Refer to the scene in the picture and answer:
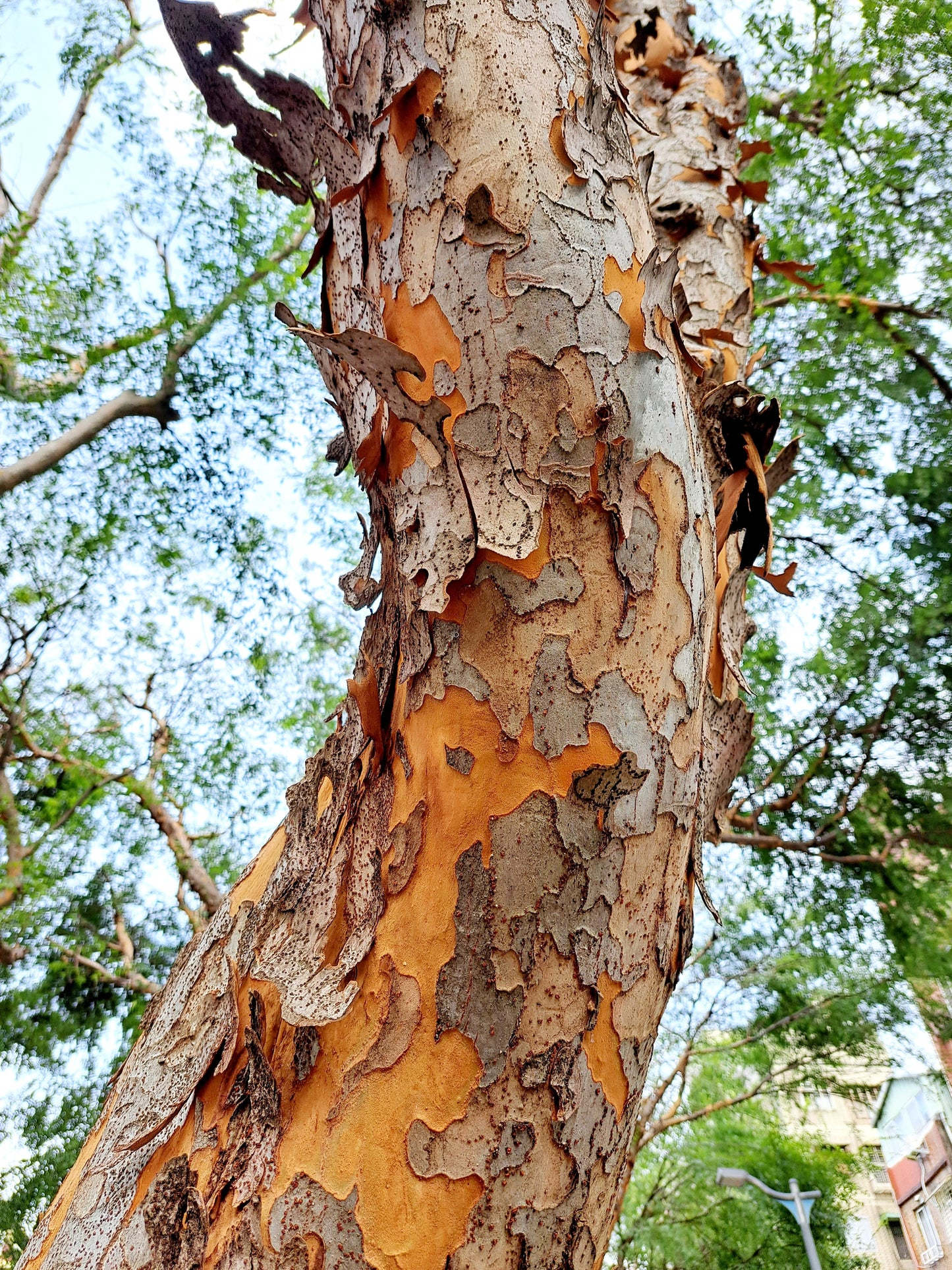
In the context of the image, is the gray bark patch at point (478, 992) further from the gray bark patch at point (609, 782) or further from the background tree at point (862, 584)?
the background tree at point (862, 584)

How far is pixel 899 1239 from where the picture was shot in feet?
49.1

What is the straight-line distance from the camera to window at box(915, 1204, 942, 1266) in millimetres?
12141

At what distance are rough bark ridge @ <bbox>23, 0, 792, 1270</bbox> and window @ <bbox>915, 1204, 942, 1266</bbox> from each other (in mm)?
15606

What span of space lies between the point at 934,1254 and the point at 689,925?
16.0m

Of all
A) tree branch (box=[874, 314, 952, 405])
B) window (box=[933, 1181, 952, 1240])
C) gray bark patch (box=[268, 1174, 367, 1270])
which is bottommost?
gray bark patch (box=[268, 1174, 367, 1270])

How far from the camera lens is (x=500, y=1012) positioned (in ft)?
2.22

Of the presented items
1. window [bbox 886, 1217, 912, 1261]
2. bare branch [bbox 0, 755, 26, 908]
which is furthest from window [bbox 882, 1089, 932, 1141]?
bare branch [bbox 0, 755, 26, 908]

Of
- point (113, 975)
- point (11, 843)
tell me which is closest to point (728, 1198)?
point (113, 975)

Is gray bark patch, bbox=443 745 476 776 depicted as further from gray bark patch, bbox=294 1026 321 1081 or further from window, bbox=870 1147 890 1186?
window, bbox=870 1147 890 1186

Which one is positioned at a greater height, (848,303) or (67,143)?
(67,143)

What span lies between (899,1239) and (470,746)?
1957cm

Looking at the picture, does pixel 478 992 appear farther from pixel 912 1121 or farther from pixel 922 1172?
pixel 922 1172

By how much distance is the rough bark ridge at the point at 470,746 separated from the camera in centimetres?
67

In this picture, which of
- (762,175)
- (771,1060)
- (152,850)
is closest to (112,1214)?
(762,175)
